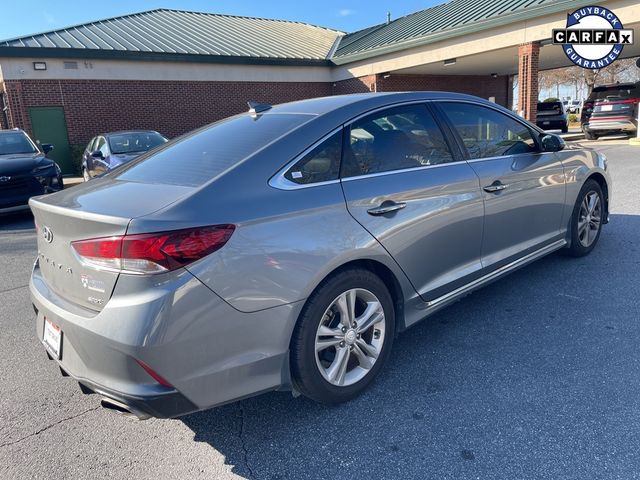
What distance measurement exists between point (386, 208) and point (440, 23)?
15600mm

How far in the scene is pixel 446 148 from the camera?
11.2ft

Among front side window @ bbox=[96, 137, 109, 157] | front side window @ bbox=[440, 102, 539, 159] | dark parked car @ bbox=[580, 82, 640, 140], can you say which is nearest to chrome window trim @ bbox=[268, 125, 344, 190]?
front side window @ bbox=[440, 102, 539, 159]

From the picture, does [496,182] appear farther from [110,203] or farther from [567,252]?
[110,203]

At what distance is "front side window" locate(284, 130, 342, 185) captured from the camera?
8.53 ft

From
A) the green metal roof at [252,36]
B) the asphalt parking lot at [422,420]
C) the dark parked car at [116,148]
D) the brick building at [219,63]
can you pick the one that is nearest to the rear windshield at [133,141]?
the dark parked car at [116,148]

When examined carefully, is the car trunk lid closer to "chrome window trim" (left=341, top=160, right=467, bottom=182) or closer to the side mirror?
"chrome window trim" (left=341, top=160, right=467, bottom=182)

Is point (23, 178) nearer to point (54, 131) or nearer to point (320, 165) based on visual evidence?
point (320, 165)

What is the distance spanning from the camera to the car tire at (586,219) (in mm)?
4691

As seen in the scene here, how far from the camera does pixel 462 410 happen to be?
2.71 m

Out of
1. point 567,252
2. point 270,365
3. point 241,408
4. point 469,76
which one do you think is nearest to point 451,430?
point 270,365

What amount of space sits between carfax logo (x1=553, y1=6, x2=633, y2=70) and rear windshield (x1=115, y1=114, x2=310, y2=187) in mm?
12390

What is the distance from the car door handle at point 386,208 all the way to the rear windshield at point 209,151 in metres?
0.64

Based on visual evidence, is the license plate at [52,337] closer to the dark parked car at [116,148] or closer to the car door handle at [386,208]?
the car door handle at [386,208]

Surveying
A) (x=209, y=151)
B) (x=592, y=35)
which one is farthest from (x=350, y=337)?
(x=592, y=35)
